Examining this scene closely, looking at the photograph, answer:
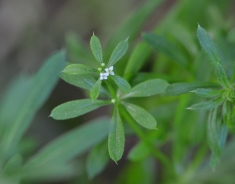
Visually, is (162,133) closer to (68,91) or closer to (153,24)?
(68,91)

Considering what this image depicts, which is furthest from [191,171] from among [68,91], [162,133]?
[68,91]

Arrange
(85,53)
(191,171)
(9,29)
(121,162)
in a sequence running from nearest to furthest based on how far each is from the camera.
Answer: (191,171)
(85,53)
(121,162)
(9,29)

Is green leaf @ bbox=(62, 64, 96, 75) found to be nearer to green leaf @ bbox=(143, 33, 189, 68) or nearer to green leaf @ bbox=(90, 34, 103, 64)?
green leaf @ bbox=(90, 34, 103, 64)

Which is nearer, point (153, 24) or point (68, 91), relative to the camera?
point (68, 91)

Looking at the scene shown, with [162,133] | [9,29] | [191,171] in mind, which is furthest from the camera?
[9,29]

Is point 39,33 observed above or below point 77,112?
above

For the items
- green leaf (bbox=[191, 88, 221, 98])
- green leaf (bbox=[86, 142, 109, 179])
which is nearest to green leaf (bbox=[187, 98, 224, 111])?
green leaf (bbox=[191, 88, 221, 98])

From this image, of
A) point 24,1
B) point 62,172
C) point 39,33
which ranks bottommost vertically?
point 62,172

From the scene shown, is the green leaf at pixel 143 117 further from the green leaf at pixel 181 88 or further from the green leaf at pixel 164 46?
the green leaf at pixel 164 46
